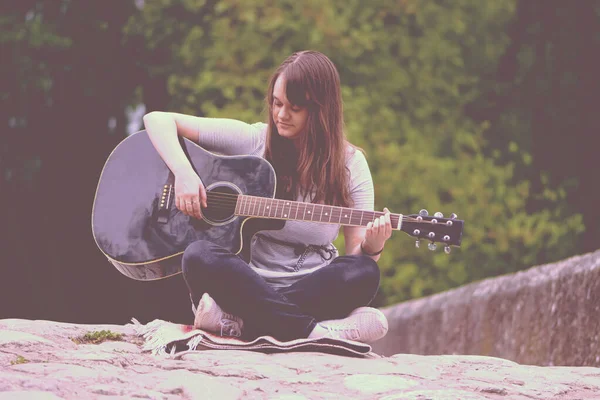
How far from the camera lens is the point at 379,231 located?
4555 millimetres

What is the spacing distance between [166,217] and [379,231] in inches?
33.3

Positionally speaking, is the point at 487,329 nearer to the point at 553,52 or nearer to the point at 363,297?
the point at 363,297

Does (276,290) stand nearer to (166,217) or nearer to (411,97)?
(166,217)

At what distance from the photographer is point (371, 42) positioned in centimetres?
1102

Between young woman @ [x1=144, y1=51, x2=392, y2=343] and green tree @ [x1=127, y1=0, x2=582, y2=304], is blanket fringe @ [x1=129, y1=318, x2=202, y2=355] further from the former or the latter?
green tree @ [x1=127, y1=0, x2=582, y2=304]

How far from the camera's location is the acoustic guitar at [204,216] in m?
4.62

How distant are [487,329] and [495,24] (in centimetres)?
599

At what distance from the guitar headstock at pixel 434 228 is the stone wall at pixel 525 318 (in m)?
1.05

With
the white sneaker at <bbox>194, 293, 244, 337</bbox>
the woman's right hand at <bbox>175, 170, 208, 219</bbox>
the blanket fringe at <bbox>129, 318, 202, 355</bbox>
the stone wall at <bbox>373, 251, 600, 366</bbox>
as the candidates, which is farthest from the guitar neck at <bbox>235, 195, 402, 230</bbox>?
the stone wall at <bbox>373, 251, 600, 366</bbox>

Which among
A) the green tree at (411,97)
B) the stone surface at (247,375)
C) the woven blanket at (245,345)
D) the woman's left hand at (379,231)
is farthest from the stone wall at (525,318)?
the green tree at (411,97)

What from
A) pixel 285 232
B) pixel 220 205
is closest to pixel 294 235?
pixel 285 232

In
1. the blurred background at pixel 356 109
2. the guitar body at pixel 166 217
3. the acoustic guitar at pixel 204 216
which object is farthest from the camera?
the blurred background at pixel 356 109

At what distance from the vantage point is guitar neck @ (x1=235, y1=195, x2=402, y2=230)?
15.1 feet

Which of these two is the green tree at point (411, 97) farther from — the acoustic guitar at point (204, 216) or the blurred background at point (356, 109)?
the acoustic guitar at point (204, 216)
